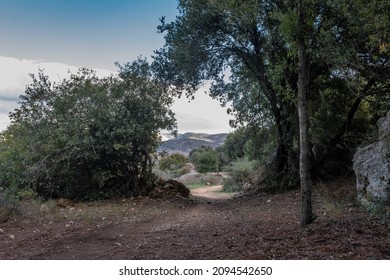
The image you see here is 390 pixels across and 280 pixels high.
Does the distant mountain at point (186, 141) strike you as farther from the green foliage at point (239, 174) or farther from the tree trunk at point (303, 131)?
the tree trunk at point (303, 131)

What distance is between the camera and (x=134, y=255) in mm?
3754

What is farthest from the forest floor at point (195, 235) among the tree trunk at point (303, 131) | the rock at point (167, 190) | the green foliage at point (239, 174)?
the green foliage at point (239, 174)

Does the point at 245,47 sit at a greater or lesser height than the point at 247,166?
greater

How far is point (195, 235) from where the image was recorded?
473cm

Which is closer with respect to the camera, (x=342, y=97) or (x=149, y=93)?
(x=342, y=97)

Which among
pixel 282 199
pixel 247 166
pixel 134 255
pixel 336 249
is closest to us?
pixel 336 249

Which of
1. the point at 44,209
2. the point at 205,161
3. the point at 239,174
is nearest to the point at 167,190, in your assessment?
the point at 44,209

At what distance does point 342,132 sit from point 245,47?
12.0ft

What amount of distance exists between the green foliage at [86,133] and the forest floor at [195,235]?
2.30m

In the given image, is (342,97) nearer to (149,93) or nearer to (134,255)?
(149,93)

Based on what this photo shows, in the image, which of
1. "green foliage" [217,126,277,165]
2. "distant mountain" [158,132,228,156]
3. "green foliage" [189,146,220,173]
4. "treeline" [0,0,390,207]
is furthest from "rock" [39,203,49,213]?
"green foliage" [189,146,220,173]

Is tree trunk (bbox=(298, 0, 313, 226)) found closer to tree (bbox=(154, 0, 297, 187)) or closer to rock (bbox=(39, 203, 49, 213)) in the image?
tree (bbox=(154, 0, 297, 187))

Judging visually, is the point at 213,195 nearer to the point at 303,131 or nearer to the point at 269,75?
the point at 269,75

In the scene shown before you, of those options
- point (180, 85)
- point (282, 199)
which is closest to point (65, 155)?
point (180, 85)
